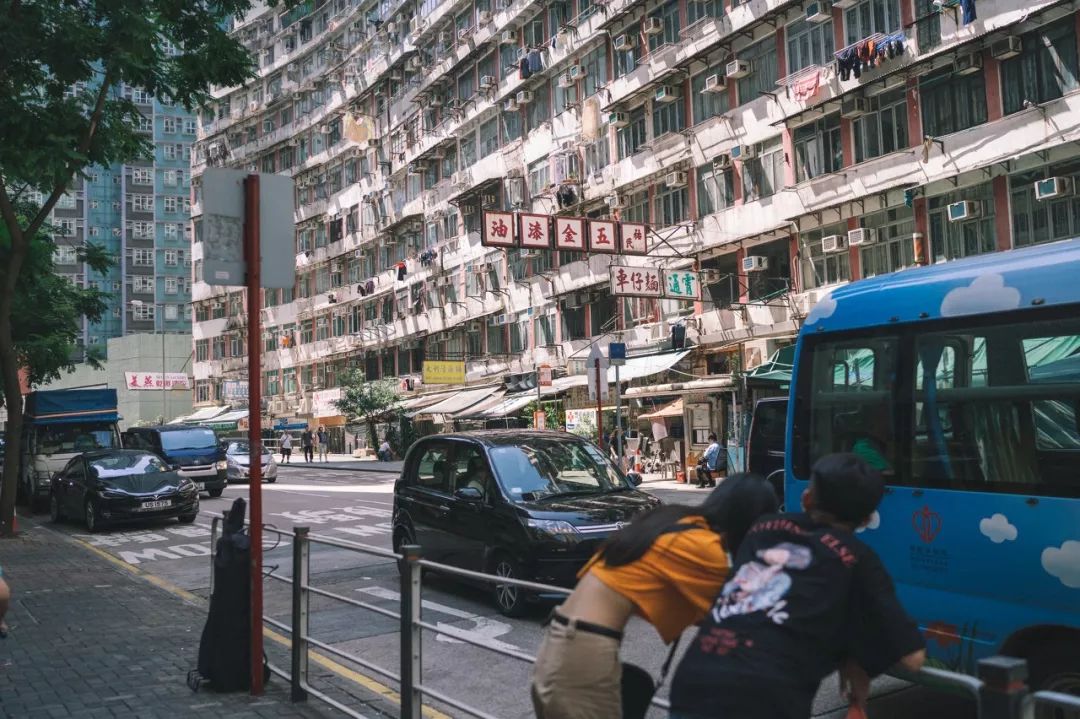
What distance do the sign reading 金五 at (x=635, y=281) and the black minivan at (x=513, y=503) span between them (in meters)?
14.6

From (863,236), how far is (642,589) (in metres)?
22.1

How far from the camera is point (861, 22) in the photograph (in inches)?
934

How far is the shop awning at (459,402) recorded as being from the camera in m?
40.1

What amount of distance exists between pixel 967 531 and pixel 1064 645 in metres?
0.81

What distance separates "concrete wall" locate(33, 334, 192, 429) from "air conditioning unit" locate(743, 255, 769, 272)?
64643mm

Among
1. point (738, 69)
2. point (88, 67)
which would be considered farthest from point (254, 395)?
point (738, 69)

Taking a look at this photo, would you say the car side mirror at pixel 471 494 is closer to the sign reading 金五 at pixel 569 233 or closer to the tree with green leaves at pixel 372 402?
the sign reading 金五 at pixel 569 233

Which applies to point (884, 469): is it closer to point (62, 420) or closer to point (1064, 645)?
point (1064, 645)

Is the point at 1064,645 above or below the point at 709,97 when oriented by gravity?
below

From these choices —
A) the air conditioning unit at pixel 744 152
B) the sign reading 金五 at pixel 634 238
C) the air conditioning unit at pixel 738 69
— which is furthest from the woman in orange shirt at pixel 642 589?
the air conditioning unit at pixel 738 69

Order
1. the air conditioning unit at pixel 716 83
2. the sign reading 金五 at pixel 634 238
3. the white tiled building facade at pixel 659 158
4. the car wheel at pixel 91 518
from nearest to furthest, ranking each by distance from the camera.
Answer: the car wheel at pixel 91 518
the white tiled building facade at pixel 659 158
the sign reading 金五 at pixel 634 238
the air conditioning unit at pixel 716 83

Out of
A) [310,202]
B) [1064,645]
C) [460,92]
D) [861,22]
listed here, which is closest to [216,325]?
[310,202]

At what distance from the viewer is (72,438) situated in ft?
83.6

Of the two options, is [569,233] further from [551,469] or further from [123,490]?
[551,469]
